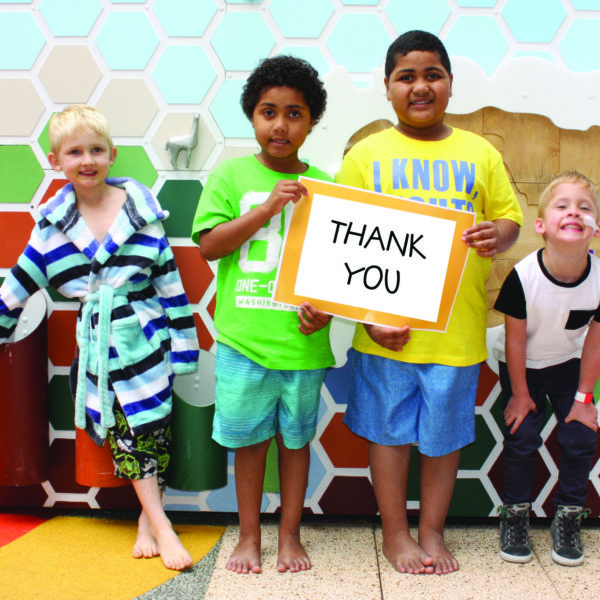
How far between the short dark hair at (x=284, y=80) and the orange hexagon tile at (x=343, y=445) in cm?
83

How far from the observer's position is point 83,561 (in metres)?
1.44

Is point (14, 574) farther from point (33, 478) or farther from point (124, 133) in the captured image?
point (124, 133)

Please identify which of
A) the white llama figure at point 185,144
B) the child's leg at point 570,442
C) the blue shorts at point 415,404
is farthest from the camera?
the white llama figure at point 185,144

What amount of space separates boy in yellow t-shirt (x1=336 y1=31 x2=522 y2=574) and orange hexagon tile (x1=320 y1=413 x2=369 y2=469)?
0.22 meters

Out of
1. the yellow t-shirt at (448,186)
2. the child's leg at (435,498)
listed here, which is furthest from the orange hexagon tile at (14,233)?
the child's leg at (435,498)

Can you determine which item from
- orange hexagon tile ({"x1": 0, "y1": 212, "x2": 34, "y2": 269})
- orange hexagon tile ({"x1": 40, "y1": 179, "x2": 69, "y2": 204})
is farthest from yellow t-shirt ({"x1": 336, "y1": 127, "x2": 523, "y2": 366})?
orange hexagon tile ({"x1": 0, "y1": 212, "x2": 34, "y2": 269})

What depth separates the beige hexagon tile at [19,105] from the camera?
159 cm

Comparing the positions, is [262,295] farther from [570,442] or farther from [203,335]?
[570,442]

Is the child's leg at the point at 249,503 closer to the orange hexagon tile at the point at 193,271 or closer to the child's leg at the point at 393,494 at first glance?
the child's leg at the point at 393,494

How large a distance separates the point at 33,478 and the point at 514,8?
176cm

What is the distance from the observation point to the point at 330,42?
61.0 inches

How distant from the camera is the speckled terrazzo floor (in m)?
Answer: 1.31

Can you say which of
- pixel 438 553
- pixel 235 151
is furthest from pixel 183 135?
pixel 438 553

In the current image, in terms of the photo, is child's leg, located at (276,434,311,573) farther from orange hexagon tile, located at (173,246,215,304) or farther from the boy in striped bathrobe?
orange hexagon tile, located at (173,246,215,304)
